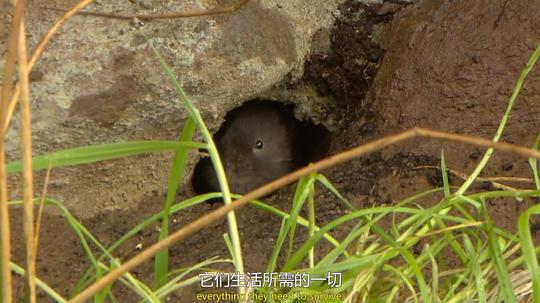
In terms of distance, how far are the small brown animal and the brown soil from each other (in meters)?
0.69

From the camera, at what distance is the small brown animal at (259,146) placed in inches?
144

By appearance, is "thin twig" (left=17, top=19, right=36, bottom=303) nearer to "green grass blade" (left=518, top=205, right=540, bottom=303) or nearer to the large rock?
"green grass blade" (left=518, top=205, right=540, bottom=303)

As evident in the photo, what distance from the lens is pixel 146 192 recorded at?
105 inches

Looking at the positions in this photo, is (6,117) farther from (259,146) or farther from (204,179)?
(259,146)

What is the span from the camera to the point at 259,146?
3.94 metres

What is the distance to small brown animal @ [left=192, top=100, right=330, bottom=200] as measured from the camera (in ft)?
12.0

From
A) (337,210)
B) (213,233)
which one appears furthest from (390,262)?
(213,233)

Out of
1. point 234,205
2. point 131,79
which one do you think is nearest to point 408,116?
point 131,79

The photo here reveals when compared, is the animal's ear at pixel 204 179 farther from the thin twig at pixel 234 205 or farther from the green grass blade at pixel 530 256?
the thin twig at pixel 234 205

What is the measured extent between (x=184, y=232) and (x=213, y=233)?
1.50 m

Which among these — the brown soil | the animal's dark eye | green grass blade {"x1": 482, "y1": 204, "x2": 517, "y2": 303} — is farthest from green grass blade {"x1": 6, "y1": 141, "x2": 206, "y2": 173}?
the animal's dark eye

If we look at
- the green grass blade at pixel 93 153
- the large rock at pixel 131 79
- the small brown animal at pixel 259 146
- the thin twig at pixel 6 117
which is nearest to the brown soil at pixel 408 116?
the large rock at pixel 131 79

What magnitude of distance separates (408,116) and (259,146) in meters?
1.42

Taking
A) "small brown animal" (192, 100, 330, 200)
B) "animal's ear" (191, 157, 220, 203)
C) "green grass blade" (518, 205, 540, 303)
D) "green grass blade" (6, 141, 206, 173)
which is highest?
"small brown animal" (192, 100, 330, 200)
